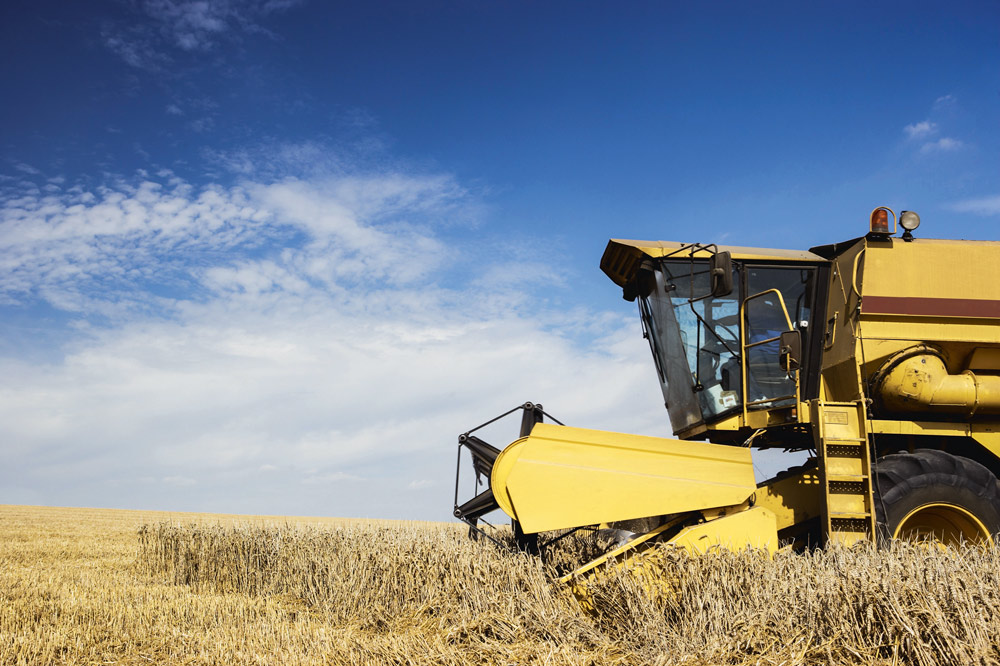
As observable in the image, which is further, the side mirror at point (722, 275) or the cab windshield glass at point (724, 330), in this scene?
the cab windshield glass at point (724, 330)

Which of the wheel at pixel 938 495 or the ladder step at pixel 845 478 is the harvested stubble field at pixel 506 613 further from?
the ladder step at pixel 845 478

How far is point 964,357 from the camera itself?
5.92 m

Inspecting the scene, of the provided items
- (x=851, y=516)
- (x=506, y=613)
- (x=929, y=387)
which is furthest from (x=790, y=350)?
(x=506, y=613)

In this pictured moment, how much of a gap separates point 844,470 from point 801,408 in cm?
53

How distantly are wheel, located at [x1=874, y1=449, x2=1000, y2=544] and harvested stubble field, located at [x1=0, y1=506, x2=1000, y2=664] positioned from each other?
0.40 meters

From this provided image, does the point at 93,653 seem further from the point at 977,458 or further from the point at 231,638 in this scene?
the point at 977,458

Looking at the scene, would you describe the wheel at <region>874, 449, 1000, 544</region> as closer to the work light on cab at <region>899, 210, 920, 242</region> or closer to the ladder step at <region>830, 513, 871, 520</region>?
the ladder step at <region>830, 513, 871, 520</region>

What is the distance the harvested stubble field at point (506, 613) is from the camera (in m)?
3.31

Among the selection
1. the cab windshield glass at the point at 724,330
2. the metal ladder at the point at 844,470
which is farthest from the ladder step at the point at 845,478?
the cab windshield glass at the point at 724,330

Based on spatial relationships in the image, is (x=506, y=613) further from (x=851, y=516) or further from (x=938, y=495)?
(x=938, y=495)

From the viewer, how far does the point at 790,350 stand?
5.25 metres

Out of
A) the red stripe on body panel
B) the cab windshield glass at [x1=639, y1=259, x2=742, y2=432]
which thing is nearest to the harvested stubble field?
the cab windshield glass at [x1=639, y1=259, x2=742, y2=432]

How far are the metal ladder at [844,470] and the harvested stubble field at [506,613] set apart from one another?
394 mm

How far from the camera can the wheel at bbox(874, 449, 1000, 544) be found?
5137 millimetres
